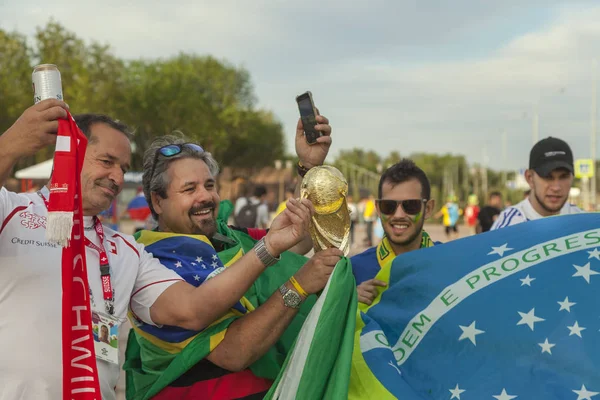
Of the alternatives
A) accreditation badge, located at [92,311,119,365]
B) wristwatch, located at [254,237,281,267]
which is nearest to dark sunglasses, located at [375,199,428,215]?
wristwatch, located at [254,237,281,267]

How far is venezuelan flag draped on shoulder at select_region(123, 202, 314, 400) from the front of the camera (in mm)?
2846

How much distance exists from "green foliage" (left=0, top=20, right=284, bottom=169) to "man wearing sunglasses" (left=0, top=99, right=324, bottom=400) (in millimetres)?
12049

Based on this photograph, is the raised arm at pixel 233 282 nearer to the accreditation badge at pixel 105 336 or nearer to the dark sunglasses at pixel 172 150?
the accreditation badge at pixel 105 336

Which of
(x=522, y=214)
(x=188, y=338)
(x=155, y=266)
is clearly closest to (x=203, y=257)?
(x=155, y=266)

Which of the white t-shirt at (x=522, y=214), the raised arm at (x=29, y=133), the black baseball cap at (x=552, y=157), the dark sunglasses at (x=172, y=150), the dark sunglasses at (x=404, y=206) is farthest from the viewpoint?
the white t-shirt at (x=522, y=214)

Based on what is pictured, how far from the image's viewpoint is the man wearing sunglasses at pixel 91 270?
2410 millimetres

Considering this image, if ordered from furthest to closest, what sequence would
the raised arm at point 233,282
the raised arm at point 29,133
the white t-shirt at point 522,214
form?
the white t-shirt at point 522,214
the raised arm at point 233,282
the raised arm at point 29,133

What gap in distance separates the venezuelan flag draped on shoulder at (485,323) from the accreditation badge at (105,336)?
67 cm

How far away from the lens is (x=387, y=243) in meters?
4.00

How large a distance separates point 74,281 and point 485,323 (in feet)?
5.82

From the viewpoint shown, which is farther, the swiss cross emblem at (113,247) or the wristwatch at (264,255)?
the swiss cross emblem at (113,247)

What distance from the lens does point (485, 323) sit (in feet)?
10.1

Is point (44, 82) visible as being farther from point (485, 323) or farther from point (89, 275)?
point (485, 323)

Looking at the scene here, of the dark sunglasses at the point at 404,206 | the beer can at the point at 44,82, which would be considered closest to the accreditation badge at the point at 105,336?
the beer can at the point at 44,82
